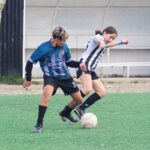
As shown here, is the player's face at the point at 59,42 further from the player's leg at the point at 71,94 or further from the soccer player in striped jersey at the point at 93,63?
the soccer player in striped jersey at the point at 93,63

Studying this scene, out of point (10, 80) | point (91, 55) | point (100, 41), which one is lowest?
point (10, 80)

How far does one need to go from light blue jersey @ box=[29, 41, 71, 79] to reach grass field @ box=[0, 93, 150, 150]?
89cm

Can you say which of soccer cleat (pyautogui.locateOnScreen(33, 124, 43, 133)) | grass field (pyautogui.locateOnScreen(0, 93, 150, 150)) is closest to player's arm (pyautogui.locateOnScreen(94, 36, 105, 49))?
grass field (pyautogui.locateOnScreen(0, 93, 150, 150))

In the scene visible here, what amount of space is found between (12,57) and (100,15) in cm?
364

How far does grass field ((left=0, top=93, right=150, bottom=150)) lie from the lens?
33.7 ft

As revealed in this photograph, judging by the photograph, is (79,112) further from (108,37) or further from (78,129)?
(108,37)

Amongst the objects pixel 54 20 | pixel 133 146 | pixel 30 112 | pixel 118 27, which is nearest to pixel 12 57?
pixel 54 20

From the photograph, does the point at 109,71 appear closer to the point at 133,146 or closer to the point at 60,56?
the point at 60,56

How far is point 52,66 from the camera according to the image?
11.9m

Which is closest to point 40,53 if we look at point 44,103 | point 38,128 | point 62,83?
point 62,83

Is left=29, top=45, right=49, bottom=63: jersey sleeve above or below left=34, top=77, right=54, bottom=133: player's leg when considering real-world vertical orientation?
above

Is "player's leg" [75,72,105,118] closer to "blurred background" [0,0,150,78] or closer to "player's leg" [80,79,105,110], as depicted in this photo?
"player's leg" [80,79,105,110]

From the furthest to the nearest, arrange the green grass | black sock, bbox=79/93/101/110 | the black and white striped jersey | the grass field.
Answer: the green grass → the black and white striped jersey → black sock, bbox=79/93/101/110 → the grass field

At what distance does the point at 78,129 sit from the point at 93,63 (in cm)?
185
